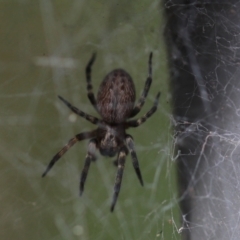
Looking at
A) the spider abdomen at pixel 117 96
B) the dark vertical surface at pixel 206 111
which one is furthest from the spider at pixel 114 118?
the dark vertical surface at pixel 206 111

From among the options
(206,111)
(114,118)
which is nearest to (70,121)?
(114,118)

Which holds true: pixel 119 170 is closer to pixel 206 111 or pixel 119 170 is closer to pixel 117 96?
pixel 117 96

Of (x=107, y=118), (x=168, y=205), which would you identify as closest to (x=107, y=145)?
(x=107, y=118)

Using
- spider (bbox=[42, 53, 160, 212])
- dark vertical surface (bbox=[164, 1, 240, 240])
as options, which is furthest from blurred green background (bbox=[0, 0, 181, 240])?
spider (bbox=[42, 53, 160, 212])

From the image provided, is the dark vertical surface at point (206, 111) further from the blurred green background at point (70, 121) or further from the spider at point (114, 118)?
the spider at point (114, 118)

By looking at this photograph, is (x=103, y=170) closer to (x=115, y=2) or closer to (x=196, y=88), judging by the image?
(x=196, y=88)

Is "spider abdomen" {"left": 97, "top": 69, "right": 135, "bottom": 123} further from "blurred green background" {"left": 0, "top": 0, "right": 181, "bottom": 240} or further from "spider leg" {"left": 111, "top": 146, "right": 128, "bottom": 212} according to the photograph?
"blurred green background" {"left": 0, "top": 0, "right": 181, "bottom": 240}
